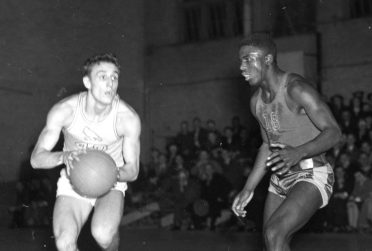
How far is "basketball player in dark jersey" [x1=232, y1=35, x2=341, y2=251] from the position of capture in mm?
4945

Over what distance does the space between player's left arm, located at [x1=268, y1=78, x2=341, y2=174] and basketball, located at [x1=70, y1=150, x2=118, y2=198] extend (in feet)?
4.31

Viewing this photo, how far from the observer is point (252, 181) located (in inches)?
221

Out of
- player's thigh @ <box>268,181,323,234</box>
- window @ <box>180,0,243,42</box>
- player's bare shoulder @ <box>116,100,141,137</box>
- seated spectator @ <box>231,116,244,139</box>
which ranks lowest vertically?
seated spectator @ <box>231,116,244,139</box>

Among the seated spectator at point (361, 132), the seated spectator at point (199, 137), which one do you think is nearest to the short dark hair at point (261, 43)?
the seated spectator at point (361, 132)

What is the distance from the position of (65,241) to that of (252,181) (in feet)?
5.72

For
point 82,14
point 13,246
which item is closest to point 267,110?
point 13,246

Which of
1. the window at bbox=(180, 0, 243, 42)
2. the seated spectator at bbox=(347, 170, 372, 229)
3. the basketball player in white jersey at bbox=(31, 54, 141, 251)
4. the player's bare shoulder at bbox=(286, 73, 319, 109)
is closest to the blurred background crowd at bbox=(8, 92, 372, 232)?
the seated spectator at bbox=(347, 170, 372, 229)

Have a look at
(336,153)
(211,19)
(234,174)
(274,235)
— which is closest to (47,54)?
→ (211,19)

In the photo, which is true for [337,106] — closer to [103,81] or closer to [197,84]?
[197,84]

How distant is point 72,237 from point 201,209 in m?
8.07

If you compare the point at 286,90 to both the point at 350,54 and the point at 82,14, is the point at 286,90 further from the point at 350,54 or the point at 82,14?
the point at 82,14

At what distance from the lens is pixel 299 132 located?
5344 mm

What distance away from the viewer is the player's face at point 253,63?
17.6 feet

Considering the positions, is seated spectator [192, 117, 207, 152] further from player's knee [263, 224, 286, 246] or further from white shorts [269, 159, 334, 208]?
player's knee [263, 224, 286, 246]
